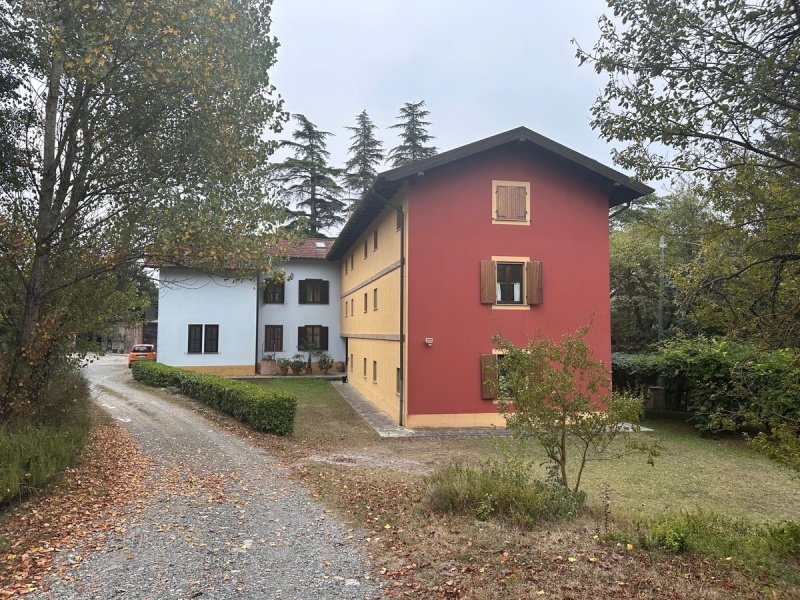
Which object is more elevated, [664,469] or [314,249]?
[314,249]

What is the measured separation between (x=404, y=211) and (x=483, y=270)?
257 centimetres

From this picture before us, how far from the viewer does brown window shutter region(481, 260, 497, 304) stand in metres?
13.5

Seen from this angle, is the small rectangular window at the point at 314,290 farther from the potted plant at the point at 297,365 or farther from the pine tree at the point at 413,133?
the pine tree at the point at 413,133

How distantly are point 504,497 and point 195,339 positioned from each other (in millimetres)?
21820

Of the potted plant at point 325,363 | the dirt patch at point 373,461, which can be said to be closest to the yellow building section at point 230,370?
the potted plant at point 325,363

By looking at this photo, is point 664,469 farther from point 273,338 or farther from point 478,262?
point 273,338

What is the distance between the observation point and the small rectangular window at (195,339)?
24.3 m

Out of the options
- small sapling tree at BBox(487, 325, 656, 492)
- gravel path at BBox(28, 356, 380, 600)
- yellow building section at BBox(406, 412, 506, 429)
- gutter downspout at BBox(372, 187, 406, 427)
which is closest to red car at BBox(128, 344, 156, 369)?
gutter downspout at BBox(372, 187, 406, 427)

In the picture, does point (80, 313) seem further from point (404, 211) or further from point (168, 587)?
point (404, 211)

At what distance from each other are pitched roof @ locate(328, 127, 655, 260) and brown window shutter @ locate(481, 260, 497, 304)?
283cm

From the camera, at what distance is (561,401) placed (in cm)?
554

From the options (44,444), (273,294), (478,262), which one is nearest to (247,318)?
(273,294)

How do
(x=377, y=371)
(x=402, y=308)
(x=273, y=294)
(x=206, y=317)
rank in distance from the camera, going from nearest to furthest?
(x=402, y=308) → (x=377, y=371) → (x=206, y=317) → (x=273, y=294)

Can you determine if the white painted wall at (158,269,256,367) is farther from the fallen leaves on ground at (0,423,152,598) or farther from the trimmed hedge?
the fallen leaves on ground at (0,423,152,598)
